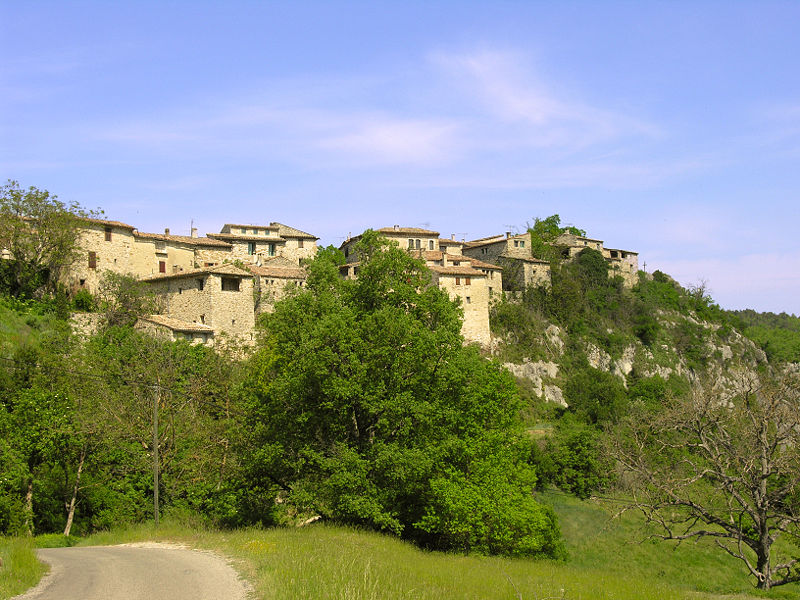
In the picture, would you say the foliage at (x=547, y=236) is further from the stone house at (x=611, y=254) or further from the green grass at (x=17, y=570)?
the green grass at (x=17, y=570)

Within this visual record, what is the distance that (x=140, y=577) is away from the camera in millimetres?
13164

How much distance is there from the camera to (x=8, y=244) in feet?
156

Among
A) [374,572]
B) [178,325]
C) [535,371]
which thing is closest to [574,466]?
[535,371]

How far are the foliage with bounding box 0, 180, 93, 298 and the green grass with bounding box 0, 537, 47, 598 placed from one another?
1426 inches

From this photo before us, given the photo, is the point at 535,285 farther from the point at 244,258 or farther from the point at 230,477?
the point at 230,477

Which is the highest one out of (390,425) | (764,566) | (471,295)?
(471,295)

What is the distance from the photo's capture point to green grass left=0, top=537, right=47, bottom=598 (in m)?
12.2

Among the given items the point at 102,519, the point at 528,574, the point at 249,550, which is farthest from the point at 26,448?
the point at 528,574

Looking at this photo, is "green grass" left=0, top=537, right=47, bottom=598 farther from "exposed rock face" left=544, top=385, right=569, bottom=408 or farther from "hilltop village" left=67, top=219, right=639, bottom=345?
"exposed rock face" left=544, top=385, right=569, bottom=408

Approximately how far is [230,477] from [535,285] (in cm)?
4562

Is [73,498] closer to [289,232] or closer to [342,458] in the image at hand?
[342,458]

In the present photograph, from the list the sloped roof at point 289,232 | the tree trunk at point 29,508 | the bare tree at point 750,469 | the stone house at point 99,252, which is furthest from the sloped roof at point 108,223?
the bare tree at point 750,469

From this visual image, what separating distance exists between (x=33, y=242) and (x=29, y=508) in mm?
26480

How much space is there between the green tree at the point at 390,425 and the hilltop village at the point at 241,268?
17169 mm
